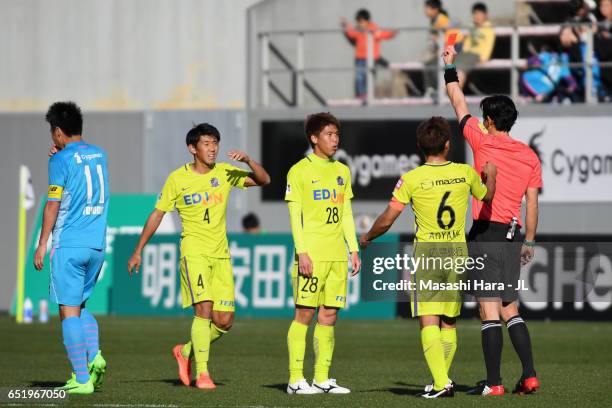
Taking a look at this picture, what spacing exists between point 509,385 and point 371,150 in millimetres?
13824

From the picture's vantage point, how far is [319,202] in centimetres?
1064

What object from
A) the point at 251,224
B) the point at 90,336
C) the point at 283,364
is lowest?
the point at 283,364

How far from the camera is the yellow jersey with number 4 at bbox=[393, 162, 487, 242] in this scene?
10.0m

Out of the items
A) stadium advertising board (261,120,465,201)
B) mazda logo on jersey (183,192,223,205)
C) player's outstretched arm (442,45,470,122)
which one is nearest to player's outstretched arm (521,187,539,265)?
player's outstretched arm (442,45,470,122)

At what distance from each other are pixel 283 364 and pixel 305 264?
3.70m

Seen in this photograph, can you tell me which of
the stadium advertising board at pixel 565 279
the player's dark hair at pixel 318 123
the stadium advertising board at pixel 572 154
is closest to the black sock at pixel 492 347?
the player's dark hair at pixel 318 123

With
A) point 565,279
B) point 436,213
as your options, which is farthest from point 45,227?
point 565,279

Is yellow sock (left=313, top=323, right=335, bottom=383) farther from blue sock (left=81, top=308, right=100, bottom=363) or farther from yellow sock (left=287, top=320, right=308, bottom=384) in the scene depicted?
blue sock (left=81, top=308, right=100, bottom=363)

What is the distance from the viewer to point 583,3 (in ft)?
75.4

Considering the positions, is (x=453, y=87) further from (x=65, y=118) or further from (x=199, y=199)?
(x=65, y=118)

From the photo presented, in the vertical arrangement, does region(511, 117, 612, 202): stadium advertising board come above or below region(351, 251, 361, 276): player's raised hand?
above

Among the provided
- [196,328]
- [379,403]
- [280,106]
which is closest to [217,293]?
[196,328]

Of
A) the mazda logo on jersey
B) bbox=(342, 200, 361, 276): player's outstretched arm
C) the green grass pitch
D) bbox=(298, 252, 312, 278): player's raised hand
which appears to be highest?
the mazda logo on jersey

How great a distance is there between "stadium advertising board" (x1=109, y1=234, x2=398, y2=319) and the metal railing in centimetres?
385
